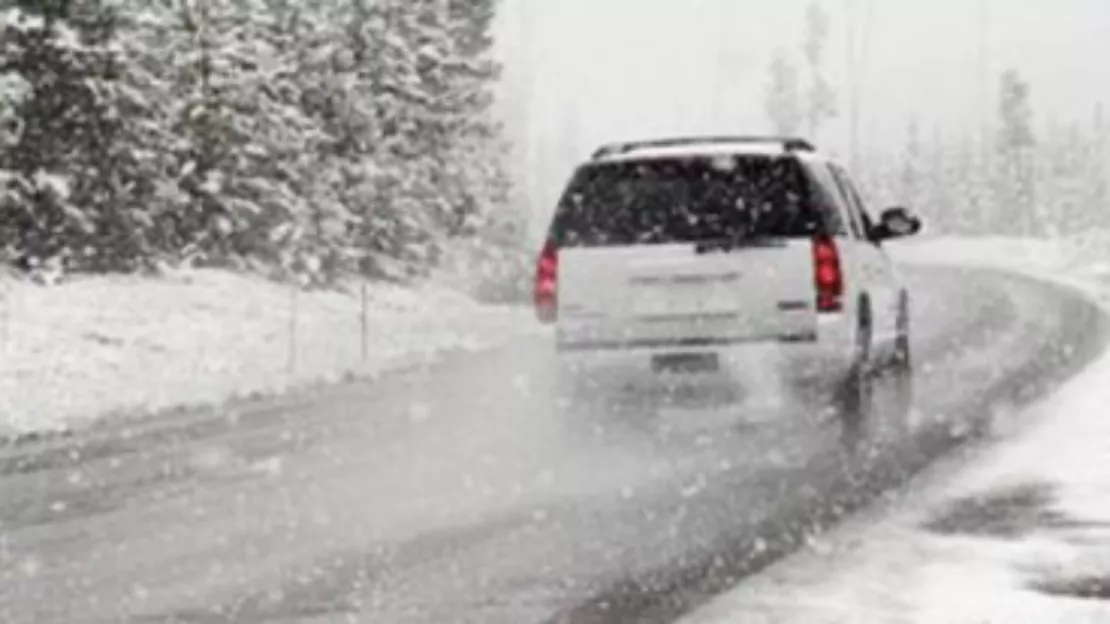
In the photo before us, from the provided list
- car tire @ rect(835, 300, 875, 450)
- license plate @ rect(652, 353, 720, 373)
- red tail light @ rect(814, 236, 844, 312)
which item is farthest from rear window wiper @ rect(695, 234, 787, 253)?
car tire @ rect(835, 300, 875, 450)

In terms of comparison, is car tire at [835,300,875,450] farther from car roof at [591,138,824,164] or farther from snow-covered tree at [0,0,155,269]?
snow-covered tree at [0,0,155,269]

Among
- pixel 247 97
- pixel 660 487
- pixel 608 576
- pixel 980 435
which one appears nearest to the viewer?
pixel 608 576

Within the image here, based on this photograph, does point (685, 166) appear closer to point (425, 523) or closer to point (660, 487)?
point (660, 487)

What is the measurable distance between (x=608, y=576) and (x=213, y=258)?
98.8 ft

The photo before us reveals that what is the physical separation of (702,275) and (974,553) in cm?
590

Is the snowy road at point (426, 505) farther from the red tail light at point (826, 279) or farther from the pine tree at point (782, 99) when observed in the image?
the pine tree at point (782, 99)

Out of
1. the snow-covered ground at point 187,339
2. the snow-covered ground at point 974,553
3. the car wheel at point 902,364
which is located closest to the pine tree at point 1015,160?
the snow-covered ground at point 187,339

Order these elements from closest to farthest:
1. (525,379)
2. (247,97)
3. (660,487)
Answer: (660,487), (525,379), (247,97)

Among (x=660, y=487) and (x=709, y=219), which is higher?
(x=709, y=219)

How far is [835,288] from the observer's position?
14070mm

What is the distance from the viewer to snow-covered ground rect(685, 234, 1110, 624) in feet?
23.4

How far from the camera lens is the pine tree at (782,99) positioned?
505ft

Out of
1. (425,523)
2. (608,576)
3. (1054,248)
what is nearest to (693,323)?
(425,523)

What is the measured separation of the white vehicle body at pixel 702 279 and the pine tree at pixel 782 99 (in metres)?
140
